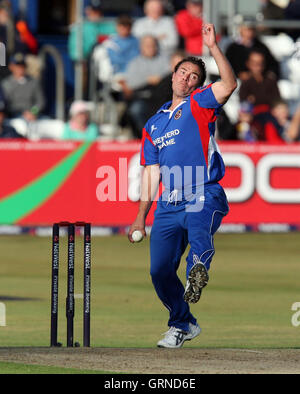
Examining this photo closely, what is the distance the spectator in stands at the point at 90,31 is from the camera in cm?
2512

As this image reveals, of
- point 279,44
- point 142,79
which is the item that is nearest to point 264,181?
point 142,79

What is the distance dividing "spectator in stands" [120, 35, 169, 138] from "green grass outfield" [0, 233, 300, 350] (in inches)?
106

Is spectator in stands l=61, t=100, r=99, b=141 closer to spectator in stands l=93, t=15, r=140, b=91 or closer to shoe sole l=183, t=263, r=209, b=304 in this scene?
spectator in stands l=93, t=15, r=140, b=91

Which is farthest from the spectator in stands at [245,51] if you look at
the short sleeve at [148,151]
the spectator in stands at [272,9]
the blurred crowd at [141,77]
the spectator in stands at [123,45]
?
the short sleeve at [148,151]

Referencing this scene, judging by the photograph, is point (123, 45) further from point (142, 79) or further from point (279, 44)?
point (279, 44)

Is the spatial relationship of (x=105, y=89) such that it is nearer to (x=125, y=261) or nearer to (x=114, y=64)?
(x=114, y=64)

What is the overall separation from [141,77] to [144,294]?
9.32 metres

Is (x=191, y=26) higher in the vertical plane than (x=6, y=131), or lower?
higher

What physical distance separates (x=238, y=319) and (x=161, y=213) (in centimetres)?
338

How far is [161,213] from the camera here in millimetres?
9898

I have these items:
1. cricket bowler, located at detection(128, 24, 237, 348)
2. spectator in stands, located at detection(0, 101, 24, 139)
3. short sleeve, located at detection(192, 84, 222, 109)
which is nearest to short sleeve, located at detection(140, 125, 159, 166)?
cricket bowler, located at detection(128, 24, 237, 348)

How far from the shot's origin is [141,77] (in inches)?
939

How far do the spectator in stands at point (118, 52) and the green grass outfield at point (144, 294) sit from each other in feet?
12.7

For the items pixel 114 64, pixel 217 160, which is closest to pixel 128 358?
pixel 217 160
